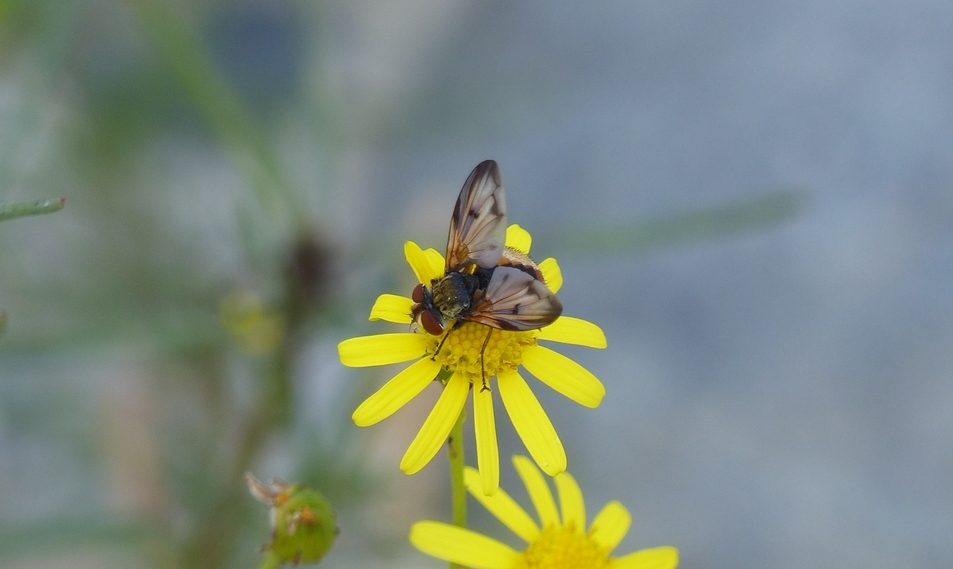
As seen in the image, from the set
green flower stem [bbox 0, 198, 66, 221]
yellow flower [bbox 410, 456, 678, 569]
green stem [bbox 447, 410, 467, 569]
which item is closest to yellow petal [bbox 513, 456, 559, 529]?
yellow flower [bbox 410, 456, 678, 569]

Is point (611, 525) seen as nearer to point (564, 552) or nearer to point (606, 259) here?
point (564, 552)

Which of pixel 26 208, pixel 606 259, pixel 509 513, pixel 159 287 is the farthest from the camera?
pixel 606 259

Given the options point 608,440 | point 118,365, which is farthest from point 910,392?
point 118,365

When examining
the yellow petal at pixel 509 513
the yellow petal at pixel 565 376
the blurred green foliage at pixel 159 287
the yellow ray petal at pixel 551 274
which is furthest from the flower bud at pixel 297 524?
the blurred green foliage at pixel 159 287

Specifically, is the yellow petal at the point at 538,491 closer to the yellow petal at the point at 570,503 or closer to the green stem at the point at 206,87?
the yellow petal at the point at 570,503

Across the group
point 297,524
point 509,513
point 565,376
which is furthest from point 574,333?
point 297,524

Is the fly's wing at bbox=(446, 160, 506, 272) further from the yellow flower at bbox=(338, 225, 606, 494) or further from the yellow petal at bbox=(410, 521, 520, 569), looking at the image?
the yellow petal at bbox=(410, 521, 520, 569)

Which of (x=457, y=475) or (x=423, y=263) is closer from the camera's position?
(x=457, y=475)
